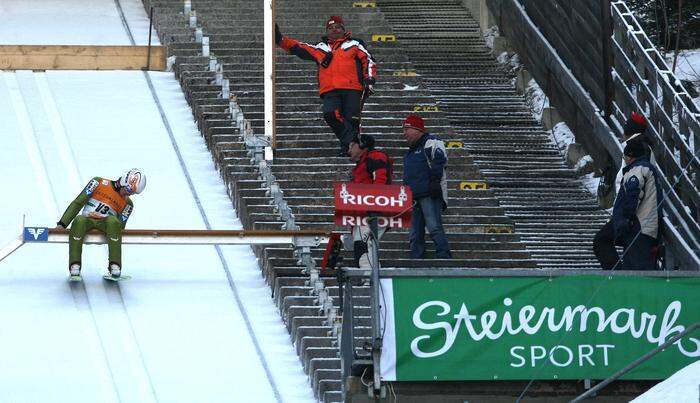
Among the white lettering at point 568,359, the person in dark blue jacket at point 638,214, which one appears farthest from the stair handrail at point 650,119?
the white lettering at point 568,359

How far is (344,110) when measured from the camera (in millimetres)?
19172

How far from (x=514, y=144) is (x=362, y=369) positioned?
839 centimetres

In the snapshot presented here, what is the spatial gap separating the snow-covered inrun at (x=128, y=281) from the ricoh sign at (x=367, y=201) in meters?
1.43

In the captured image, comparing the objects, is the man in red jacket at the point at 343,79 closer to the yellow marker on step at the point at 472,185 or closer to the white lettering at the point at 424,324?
the yellow marker on step at the point at 472,185

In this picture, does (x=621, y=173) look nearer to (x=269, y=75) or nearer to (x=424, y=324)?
(x=424, y=324)

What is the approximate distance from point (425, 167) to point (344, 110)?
255cm

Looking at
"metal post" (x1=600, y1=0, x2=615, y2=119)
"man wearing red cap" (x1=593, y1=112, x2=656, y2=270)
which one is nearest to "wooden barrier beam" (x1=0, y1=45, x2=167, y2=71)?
"metal post" (x1=600, y1=0, x2=615, y2=119)

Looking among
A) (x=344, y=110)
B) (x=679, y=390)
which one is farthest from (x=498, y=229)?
(x=679, y=390)

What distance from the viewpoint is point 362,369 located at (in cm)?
1380

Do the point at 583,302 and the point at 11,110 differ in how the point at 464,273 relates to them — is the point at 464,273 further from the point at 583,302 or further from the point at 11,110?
the point at 11,110

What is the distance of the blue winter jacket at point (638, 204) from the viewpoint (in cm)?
1560

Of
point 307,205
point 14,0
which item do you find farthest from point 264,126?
point 14,0

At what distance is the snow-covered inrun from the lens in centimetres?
1489

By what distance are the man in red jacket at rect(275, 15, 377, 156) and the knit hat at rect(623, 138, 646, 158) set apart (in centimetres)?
384
